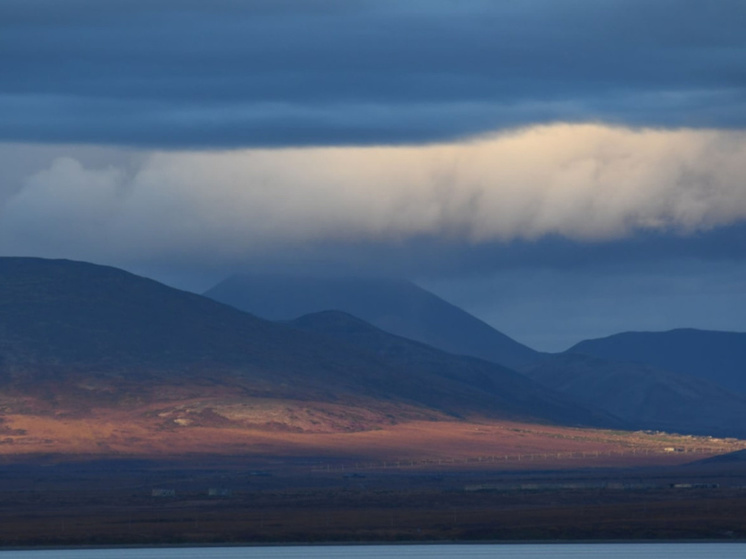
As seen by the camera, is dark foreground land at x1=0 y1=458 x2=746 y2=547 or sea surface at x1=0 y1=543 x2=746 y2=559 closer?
sea surface at x1=0 y1=543 x2=746 y2=559

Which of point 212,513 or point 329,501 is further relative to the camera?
point 329,501

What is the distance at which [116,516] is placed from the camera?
519ft

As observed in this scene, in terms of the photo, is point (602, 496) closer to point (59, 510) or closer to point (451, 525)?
point (451, 525)

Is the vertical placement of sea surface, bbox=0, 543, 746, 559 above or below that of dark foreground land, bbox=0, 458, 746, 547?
below

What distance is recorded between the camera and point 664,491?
184875mm

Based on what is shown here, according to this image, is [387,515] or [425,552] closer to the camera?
[425,552]

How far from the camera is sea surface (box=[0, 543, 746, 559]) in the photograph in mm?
106375

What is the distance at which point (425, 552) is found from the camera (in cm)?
11119

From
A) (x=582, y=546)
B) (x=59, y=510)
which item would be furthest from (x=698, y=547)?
(x=59, y=510)

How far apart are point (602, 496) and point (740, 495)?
615 inches

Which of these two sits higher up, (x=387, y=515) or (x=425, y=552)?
(x=387, y=515)

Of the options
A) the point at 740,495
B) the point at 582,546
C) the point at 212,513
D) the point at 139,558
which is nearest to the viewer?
the point at 139,558

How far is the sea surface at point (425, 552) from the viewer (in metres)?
106

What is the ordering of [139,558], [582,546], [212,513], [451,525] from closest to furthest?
1. [139,558]
2. [582,546]
3. [451,525]
4. [212,513]
